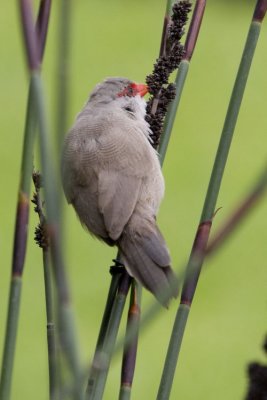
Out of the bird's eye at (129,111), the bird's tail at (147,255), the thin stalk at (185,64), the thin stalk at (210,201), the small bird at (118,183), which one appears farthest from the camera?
the bird's eye at (129,111)

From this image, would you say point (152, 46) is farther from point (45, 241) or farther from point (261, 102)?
point (45, 241)

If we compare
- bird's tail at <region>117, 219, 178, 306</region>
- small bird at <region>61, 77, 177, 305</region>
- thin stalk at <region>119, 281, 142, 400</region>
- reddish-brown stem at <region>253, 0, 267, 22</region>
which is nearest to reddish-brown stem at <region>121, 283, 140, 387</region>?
thin stalk at <region>119, 281, 142, 400</region>

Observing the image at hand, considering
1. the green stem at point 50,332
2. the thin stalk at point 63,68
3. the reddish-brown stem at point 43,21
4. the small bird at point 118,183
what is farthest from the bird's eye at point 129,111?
the thin stalk at point 63,68

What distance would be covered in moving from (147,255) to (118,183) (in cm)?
19

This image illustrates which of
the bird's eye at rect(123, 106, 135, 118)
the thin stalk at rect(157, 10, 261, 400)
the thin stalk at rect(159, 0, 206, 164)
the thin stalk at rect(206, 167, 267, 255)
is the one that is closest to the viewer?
the thin stalk at rect(206, 167, 267, 255)

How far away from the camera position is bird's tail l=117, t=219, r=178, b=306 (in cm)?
147

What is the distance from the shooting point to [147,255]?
5.12ft

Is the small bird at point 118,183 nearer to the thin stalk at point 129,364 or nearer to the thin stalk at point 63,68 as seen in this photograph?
the thin stalk at point 129,364

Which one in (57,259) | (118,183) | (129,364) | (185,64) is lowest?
(129,364)

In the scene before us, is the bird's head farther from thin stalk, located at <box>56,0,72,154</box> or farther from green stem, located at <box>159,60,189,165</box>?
thin stalk, located at <box>56,0,72,154</box>

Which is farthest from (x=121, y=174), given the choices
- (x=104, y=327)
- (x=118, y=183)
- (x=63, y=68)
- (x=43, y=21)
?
(x=63, y=68)

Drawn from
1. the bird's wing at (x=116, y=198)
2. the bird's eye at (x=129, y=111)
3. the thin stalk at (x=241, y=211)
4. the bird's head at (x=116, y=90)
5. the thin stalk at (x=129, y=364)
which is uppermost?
the thin stalk at (x=241, y=211)

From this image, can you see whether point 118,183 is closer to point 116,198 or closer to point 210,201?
point 116,198

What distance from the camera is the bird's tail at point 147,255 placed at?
1468 millimetres
